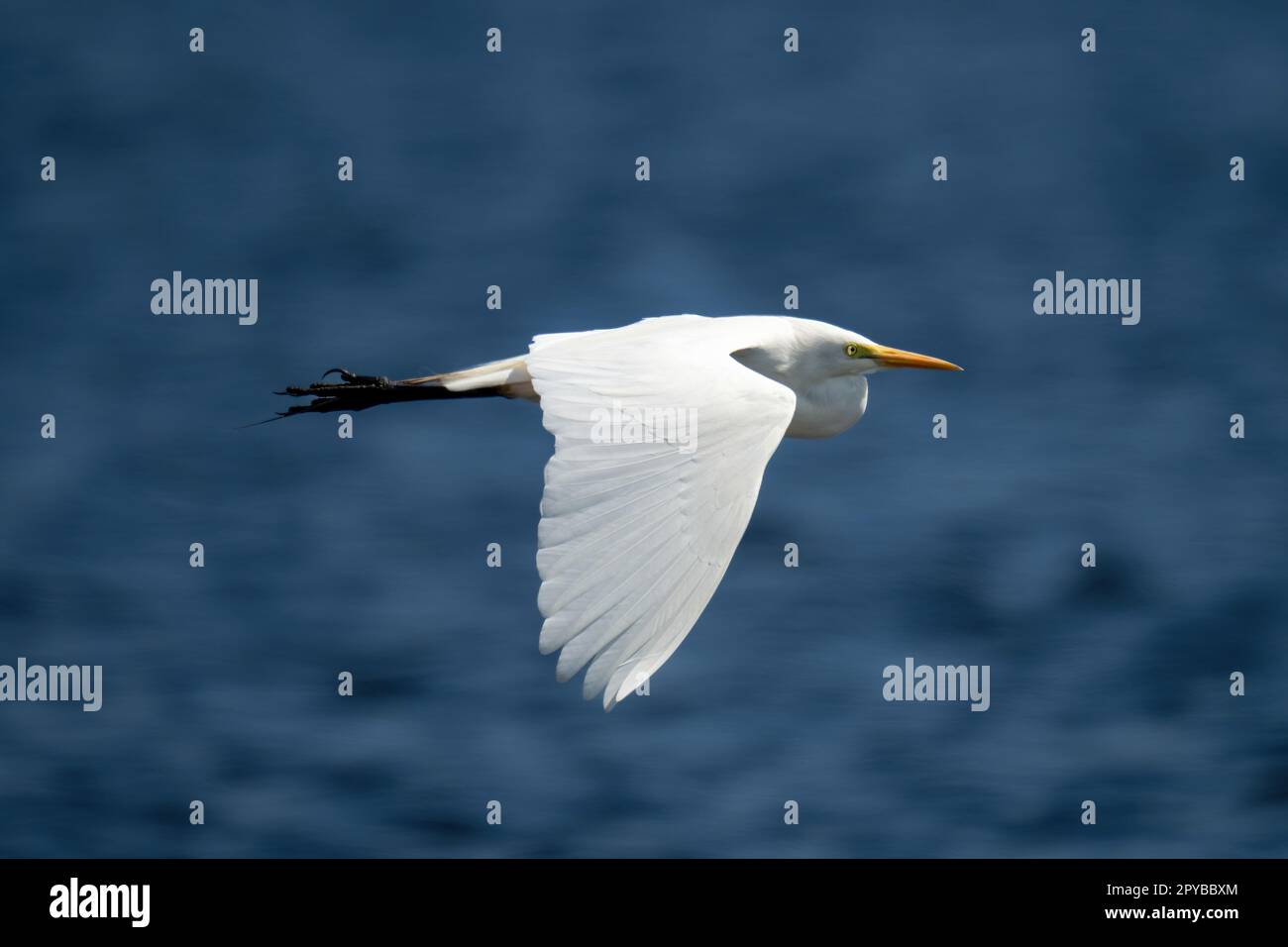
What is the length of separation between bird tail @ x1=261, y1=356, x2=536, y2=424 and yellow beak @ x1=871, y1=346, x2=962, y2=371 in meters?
1.26

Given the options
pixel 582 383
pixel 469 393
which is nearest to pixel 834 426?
pixel 469 393

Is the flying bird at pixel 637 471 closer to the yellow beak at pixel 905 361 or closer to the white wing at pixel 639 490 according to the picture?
the white wing at pixel 639 490

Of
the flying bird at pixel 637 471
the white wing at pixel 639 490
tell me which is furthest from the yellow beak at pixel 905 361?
the white wing at pixel 639 490

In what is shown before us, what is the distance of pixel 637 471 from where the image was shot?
3.84 m

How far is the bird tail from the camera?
5418 mm

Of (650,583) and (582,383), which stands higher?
(582,383)

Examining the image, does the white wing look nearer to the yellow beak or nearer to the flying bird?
the flying bird

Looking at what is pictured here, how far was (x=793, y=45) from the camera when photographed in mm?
7066

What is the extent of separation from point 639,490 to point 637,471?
0.21ft

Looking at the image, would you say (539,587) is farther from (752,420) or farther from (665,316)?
(665,316)

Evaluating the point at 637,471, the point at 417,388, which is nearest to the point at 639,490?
the point at 637,471

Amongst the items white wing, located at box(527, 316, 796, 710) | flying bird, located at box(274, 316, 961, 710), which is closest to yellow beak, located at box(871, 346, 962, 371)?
flying bird, located at box(274, 316, 961, 710)

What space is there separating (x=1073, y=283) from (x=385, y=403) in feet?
12.5

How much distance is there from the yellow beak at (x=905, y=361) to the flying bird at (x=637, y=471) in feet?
1.64
